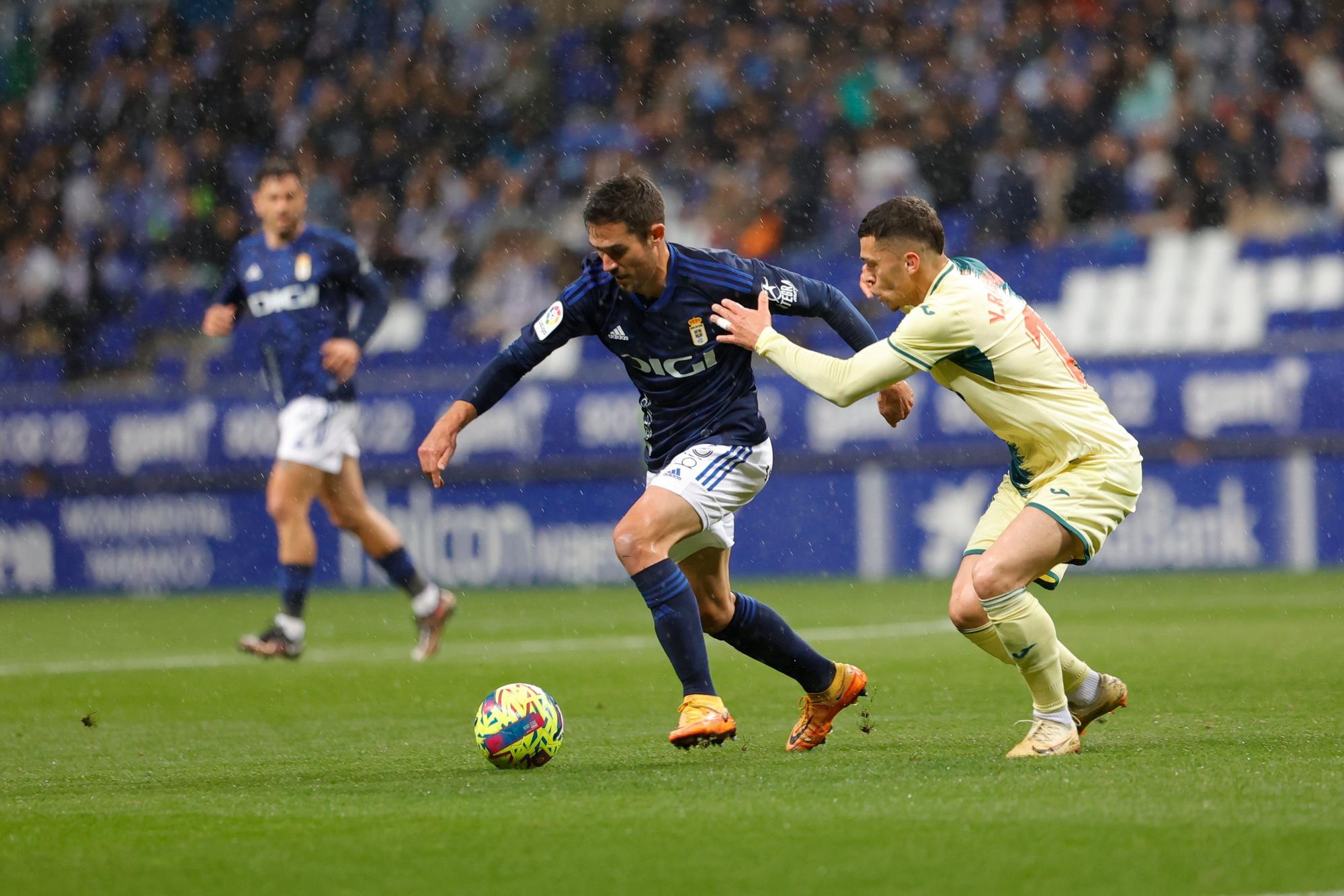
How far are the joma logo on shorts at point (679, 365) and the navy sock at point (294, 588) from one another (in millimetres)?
4000

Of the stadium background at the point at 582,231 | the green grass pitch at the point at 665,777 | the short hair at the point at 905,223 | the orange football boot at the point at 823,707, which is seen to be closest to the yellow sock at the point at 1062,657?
the green grass pitch at the point at 665,777

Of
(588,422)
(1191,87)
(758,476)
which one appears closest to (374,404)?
(588,422)

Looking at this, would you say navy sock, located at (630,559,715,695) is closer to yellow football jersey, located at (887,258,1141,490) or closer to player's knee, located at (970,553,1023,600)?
player's knee, located at (970,553,1023,600)

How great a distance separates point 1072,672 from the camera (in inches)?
229

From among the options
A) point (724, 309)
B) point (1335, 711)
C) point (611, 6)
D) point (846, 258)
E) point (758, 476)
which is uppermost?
point (611, 6)

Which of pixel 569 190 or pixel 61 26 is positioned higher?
pixel 61 26

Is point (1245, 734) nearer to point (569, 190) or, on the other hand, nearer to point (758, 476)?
point (758, 476)

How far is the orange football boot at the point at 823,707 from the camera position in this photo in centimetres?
596

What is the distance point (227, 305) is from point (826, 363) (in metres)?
5.37

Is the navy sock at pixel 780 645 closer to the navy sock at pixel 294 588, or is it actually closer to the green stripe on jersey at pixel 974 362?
the green stripe on jersey at pixel 974 362

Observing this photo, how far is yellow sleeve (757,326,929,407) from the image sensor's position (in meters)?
5.48

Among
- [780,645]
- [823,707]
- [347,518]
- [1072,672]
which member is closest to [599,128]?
[347,518]

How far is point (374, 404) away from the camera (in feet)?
51.7

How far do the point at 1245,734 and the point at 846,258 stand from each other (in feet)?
35.4
